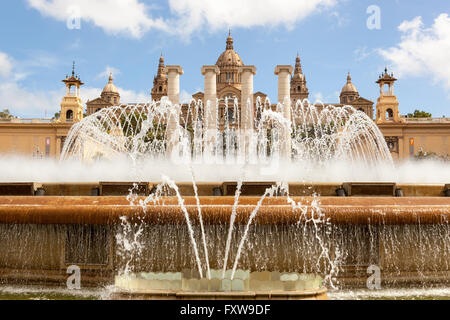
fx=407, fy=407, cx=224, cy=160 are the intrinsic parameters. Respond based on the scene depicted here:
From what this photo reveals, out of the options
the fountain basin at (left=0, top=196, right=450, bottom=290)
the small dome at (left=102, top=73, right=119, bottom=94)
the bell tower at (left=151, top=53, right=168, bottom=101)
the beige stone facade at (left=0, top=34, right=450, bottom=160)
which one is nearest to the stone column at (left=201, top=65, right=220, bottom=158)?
the fountain basin at (left=0, top=196, right=450, bottom=290)

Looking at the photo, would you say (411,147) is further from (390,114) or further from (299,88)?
(299,88)

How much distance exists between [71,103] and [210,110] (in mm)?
34025

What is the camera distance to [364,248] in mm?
5672

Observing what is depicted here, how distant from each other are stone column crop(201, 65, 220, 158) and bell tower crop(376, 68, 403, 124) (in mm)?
31461

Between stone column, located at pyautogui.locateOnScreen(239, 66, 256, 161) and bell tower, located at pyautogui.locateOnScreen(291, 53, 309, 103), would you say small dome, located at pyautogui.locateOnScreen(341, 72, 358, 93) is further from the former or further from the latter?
stone column, located at pyautogui.locateOnScreen(239, 66, 256, 161)

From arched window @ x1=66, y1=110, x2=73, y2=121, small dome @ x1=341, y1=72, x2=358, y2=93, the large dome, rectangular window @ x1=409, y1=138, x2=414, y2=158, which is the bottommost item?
rectangular window @ x1=409, y1=138, x2=414, y2=158

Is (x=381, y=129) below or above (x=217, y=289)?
above

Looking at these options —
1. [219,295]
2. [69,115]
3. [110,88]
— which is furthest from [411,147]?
[110,88]

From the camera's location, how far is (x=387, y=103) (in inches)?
2026

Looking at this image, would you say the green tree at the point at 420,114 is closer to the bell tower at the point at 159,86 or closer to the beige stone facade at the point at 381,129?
the beige stone facade at the point at 381,129

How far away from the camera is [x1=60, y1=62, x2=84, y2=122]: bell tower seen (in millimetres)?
52438

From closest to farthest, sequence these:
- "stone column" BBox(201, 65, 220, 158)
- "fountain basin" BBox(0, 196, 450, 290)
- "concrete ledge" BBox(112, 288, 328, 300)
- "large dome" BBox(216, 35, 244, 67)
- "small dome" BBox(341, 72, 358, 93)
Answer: "concrete ledge" BBox(112, 288, 328, 300) < "fountain basin" BBox(0, 196, 450, 290) < "stone column" BBox(201, 65, 220, 158) < "small dome" BBox(341, 72, 358, 93) < "large dome" BBox(216, 35, 244, 67)

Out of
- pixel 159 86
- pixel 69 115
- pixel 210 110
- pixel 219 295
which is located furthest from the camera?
pixel 159 86
